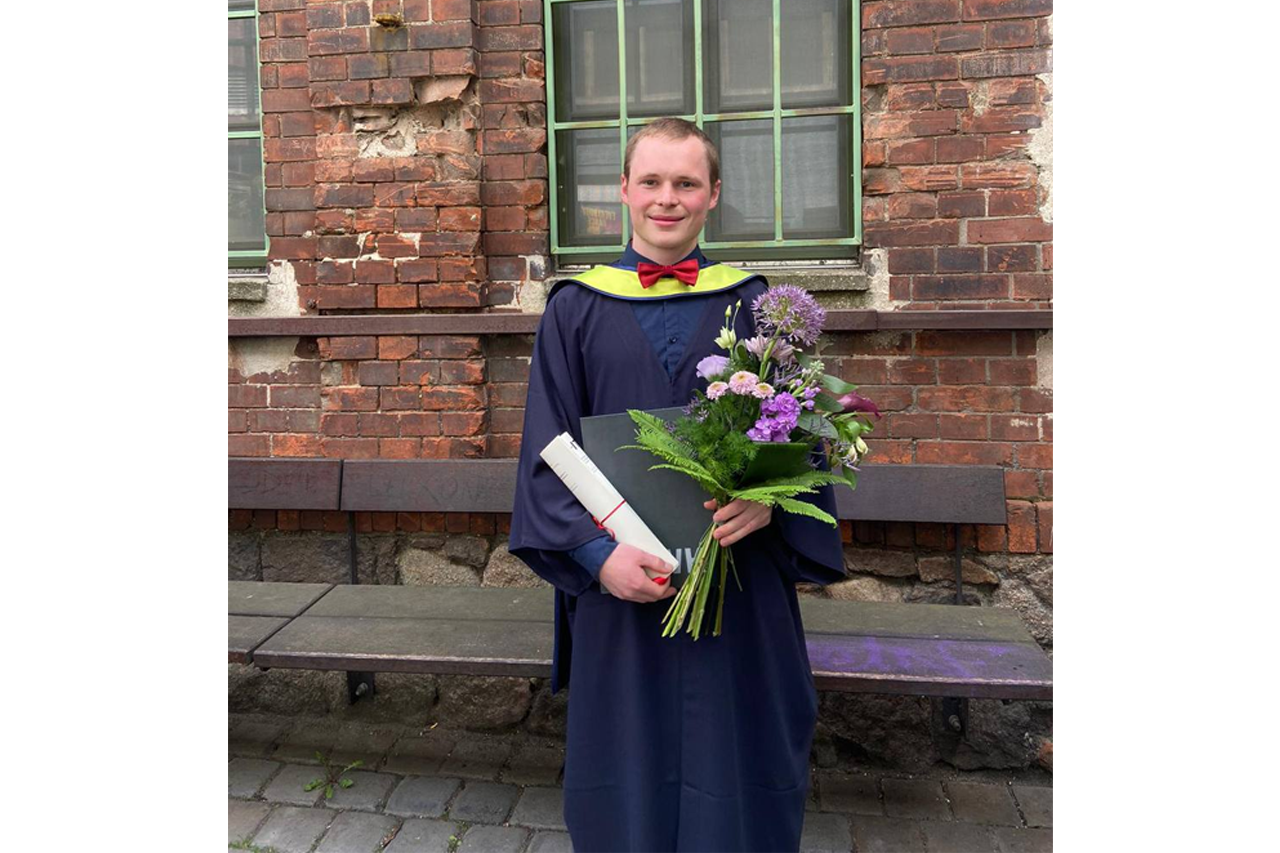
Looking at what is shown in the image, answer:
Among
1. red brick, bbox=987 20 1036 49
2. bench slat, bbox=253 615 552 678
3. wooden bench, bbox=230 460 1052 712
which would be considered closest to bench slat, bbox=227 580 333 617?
wooden bench, bbox=230 460 1052 712

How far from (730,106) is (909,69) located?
2.37 ft

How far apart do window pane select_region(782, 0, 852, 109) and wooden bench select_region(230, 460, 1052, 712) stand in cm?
154

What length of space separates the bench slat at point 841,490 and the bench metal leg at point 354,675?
0.18m

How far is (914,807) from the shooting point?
316cm

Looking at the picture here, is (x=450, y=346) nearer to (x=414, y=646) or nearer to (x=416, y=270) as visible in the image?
(x=416, y=270)

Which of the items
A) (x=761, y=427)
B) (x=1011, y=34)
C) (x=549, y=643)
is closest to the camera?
(x=761, y=427)

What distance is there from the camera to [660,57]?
3754mm

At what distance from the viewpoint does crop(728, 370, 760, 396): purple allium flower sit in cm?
192

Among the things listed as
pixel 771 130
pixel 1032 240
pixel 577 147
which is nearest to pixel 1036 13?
pixel 1032 240

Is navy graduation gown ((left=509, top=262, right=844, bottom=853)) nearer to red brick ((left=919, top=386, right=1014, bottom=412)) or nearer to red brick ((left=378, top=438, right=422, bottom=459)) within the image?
red brick ((left=919, top=386, right=1014, bottom=412))

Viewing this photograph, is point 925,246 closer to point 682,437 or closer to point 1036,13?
point 1036,13

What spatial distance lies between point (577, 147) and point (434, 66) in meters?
0.66

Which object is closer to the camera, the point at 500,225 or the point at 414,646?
the point at 414,646

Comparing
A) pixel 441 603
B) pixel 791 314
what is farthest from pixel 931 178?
pixel 441 603
